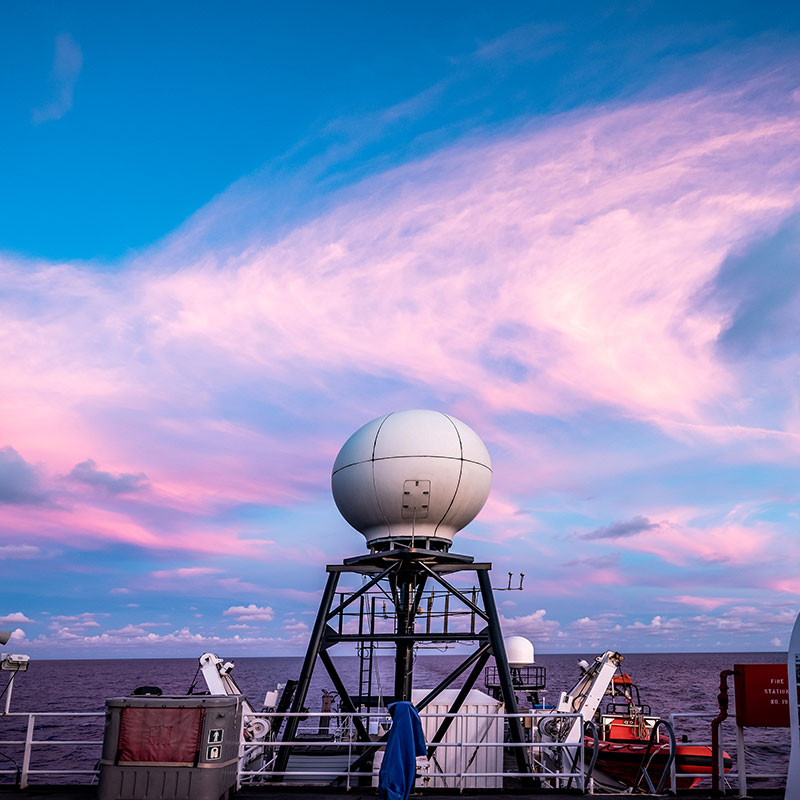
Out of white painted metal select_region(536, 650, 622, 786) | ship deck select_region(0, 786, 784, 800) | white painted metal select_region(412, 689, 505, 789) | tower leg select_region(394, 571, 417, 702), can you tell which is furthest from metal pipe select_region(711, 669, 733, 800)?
white painted metal select_region(536, 650, 622, 786)

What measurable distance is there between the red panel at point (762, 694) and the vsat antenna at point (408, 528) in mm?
6708

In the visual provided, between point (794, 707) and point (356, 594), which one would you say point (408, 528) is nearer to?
point (356, 594)

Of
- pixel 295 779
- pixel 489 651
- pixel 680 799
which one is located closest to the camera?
pixel 680 799

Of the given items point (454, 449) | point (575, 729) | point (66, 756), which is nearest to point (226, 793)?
point (454, 449)

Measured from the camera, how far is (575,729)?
74.2 ft

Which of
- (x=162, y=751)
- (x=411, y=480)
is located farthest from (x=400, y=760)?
(x=411, y=480)

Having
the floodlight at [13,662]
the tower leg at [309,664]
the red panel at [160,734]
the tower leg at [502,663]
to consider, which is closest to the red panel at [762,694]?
the tower leg at [502,663]

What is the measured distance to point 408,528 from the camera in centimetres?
1970

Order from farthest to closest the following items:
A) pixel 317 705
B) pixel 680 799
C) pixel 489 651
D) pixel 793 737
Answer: pixel 317 705 < pixel 489 651 < pixel 680 799 < pixel 793 737

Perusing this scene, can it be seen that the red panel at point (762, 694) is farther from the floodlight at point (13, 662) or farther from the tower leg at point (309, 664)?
the floodlight at point (13, 662)

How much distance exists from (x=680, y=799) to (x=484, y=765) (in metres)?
6.86

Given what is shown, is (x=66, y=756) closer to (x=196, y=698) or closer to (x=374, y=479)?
(x=374, y=479)

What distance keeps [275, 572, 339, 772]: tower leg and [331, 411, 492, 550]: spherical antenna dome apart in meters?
A: 1.64

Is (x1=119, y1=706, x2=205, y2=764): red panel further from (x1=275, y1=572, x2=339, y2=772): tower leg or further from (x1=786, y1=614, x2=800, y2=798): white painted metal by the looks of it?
(x1=786, y1=614, x2=800, y2=798): white painted metal
